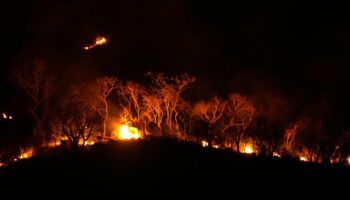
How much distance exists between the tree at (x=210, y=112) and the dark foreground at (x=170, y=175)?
7892 mm

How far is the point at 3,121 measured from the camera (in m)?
30.6

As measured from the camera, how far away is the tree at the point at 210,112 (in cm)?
2745

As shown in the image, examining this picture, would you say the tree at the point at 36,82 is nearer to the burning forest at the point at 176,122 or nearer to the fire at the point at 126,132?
the burning forest at the point at 176,122

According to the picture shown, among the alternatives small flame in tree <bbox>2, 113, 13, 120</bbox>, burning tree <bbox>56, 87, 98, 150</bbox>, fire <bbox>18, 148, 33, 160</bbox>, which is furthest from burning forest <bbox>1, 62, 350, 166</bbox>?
small flame in tree <bbox>2, 113, 13, 120</bbox>

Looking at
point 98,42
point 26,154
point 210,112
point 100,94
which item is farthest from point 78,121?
point 98,42

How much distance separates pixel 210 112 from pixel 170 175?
46.2 feet

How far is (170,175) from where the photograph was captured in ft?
49.4

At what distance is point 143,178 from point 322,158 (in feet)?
46.3

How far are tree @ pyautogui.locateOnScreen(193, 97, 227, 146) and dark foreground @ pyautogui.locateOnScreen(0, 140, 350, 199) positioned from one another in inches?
311

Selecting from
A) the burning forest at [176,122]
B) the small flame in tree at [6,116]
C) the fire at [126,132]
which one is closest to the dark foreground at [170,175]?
the burning forest at [176,122]

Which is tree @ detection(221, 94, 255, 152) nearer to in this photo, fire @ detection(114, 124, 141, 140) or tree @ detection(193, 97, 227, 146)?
tree @ detection(193, 97, 227, 146)

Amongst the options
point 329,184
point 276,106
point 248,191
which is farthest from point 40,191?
point 276,106

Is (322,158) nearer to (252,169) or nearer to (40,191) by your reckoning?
(252,169)

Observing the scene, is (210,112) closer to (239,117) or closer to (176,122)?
(239,117)
